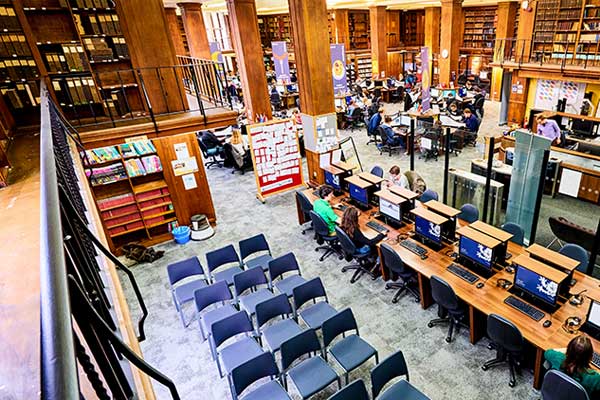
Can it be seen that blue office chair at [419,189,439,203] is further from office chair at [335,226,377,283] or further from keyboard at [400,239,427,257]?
office chair at [335,226,377,283]

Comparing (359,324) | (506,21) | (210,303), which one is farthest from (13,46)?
(506,21)

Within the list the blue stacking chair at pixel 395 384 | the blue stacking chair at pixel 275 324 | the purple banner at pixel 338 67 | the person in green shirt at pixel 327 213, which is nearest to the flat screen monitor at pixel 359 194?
the person in green shirt at pixel 327 213

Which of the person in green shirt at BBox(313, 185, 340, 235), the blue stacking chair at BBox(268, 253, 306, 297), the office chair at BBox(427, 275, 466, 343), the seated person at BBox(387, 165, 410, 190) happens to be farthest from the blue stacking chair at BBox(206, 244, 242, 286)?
the seated person at BBox(387, 165, 410, 190)

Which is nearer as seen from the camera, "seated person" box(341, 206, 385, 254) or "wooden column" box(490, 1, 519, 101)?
"seated person" box(341, 206, 385, 254)

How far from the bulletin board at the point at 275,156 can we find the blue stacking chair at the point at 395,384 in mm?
6090

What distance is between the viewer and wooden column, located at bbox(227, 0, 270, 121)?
10.4 m

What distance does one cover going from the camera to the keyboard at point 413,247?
536cm

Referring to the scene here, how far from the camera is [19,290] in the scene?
5.35 ft

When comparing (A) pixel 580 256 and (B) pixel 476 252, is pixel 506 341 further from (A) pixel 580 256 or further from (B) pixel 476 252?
(A) pixel 580 256

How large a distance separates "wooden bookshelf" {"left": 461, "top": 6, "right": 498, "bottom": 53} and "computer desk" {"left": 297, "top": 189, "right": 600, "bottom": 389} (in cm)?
1779

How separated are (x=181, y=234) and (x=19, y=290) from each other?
6.35 m

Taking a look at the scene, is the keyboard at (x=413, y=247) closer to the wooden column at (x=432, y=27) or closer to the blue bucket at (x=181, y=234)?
the blue bucket at (x=181, y=234)

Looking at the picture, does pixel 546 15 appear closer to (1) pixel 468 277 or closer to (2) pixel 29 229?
(1) pixel 468 277

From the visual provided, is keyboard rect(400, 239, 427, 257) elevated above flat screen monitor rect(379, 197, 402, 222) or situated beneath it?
situated beneath
